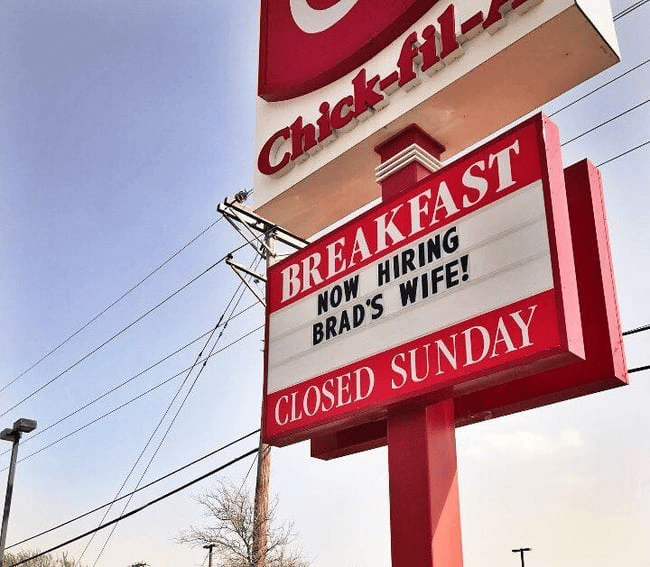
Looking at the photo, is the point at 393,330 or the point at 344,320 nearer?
the point at 393,330

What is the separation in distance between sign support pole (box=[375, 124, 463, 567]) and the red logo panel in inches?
159

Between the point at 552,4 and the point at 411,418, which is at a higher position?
the point at 552,4

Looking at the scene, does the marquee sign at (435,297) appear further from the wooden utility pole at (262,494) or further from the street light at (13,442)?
the street light at (13,442)

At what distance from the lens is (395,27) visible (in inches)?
335

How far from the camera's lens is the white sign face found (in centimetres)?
730

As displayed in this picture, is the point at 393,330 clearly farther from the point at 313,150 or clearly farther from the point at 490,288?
the point at 313,150

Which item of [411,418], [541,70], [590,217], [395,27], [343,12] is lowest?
[411,418]

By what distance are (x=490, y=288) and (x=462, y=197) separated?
38.6 inches

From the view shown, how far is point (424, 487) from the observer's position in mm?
6645

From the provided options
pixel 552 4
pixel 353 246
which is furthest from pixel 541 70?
pixel 353 246

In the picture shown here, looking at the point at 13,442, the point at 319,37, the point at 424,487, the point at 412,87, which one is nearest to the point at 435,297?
the point at 424,487

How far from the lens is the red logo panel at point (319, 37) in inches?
341

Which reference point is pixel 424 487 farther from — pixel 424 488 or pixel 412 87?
pixel 412 87

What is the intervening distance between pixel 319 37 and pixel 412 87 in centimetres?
215
